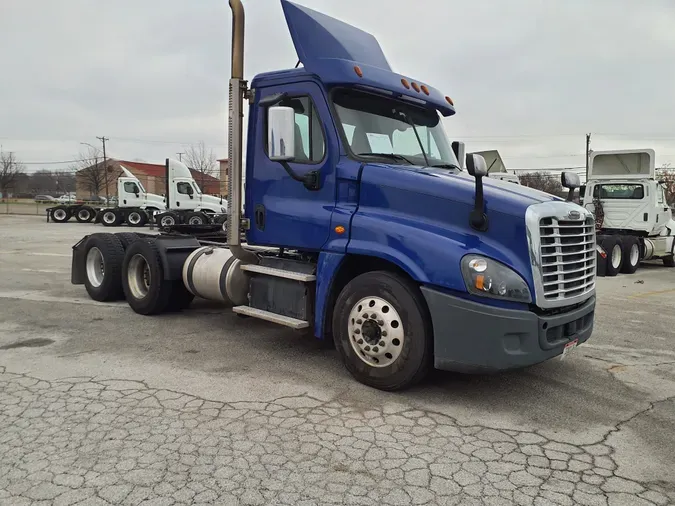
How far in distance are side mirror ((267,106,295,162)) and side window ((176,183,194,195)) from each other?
89.7 ft

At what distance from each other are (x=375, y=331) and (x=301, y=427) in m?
1.10

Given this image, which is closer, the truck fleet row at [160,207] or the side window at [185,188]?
the truck fleet row at [160,207]

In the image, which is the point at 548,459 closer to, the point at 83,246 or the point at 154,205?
the point at 83,246

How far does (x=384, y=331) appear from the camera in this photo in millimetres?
4520

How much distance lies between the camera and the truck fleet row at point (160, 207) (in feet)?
98.1

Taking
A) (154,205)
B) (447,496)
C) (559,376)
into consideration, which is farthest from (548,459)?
(154,205)

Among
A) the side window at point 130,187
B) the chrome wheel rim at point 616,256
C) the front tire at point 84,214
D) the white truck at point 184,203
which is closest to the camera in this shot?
the chrome wheel rim at point 616,256

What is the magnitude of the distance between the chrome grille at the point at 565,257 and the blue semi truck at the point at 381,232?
0.02 metres

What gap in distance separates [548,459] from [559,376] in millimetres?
1830

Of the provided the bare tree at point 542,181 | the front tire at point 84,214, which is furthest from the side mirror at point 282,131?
the bare tree at point 542,181

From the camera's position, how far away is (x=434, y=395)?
181 inches

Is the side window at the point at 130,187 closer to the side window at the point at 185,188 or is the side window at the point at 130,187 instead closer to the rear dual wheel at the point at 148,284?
the side window at the point at 185,188

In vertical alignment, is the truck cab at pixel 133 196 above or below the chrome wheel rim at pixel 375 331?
above

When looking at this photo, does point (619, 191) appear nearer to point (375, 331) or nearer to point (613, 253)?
point (613, 253)
